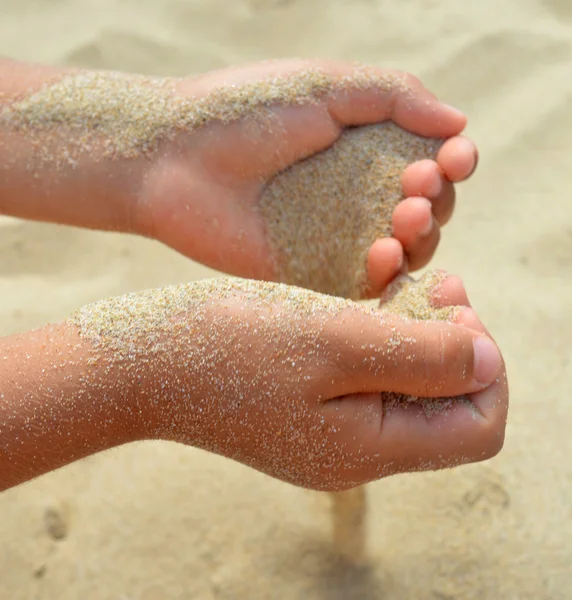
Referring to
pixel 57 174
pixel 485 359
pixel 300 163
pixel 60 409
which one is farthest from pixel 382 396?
pixel 57 174

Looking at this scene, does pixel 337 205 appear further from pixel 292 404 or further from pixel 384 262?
pixel 292 404

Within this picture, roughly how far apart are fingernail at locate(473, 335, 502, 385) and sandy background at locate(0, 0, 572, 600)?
290mm

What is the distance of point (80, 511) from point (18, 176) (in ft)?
1.89

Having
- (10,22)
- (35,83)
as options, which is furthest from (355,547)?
(10,22)

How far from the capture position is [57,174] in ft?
3.78

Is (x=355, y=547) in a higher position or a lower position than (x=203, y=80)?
lower

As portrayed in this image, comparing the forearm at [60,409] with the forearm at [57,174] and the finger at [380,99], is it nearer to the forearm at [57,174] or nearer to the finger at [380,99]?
the forearm at [57,174]

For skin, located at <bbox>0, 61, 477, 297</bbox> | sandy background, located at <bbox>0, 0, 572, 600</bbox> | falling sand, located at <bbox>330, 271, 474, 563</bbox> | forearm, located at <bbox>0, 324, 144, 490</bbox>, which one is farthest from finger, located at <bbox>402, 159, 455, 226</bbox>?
forearm, located at <bbox>0, 324, 144, 490</bbox>

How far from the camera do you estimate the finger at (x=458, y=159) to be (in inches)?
41.3

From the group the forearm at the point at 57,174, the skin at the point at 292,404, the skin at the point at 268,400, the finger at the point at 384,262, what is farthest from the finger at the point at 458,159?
the forearm at the point at 57,174

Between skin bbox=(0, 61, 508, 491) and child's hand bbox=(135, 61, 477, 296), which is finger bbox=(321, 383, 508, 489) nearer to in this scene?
skin bbox=(0, 61, 508, 491)

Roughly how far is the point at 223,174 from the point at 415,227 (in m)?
0.35

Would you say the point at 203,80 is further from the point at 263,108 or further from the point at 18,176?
the point at 18,176

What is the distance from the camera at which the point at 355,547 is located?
0.95 metres
